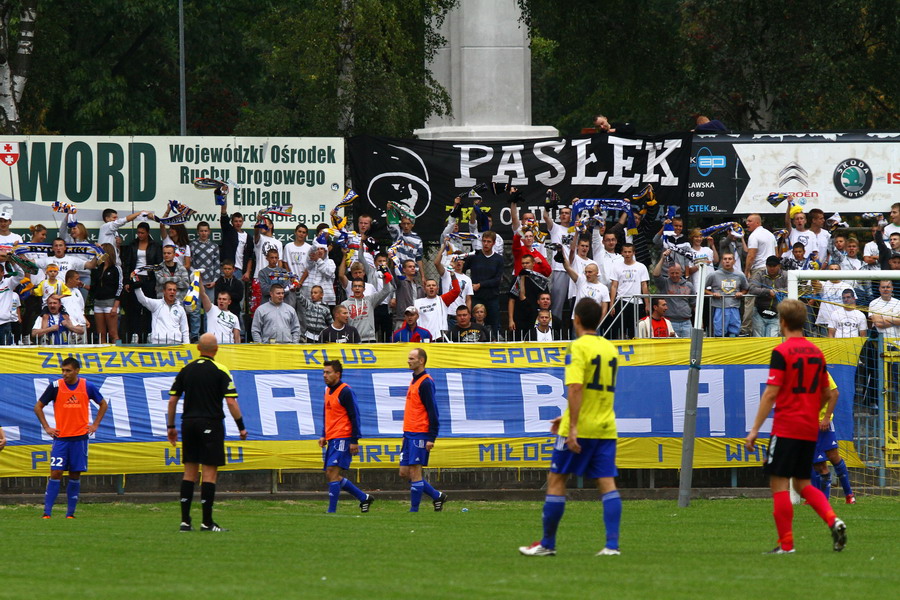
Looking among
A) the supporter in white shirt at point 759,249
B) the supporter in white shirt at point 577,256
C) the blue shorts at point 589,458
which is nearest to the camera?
the blue shorts at point 589,458

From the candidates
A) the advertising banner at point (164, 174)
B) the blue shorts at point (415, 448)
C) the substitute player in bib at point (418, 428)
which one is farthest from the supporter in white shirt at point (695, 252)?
the blue shorts at point (415, 448)

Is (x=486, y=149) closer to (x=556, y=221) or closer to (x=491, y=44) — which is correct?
(x=556, y=221)

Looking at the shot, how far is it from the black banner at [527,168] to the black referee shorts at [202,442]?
9.13 metres

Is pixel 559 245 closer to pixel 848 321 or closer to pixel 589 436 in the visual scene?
pixel 848 321

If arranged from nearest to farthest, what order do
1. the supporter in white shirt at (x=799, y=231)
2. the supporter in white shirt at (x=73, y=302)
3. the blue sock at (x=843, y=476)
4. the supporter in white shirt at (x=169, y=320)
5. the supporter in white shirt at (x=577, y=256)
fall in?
the blue sock at (x=843, y=476) → the supporter in white shirt at (x=169, y=320) → the supporter in white shirt at (x=73, y=302) → the supporter in white shirt at (x=577, y=256) → the supporter in white shirt at (x=799, y=231)

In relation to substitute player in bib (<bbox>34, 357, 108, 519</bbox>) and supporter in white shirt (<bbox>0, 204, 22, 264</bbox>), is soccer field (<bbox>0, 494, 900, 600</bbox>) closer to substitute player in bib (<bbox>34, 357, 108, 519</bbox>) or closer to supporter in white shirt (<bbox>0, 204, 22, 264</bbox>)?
substitute player in bib (<bbox>34, 357, 108, 519</bbox>)

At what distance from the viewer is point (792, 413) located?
1059cm

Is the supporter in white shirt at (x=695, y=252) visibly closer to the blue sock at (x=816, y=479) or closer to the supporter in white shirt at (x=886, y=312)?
the supporter in white shirt at (x=886, y=312)

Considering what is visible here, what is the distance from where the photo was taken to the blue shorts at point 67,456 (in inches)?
633

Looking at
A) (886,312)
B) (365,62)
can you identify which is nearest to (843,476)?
(886,312)

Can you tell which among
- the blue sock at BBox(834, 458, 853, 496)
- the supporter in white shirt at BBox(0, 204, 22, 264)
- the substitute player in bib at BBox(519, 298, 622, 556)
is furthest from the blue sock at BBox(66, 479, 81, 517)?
the blue sock at BBox(834, 458, 853, 496)

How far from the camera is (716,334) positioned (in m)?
19.7

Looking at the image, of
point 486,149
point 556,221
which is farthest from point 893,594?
point 486,149

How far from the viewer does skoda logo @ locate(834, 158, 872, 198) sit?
22.7m
